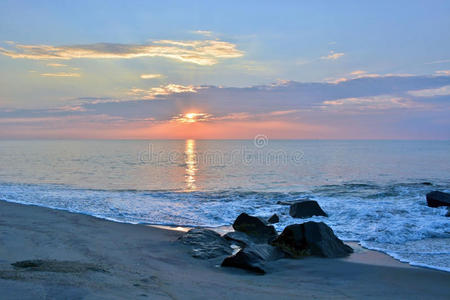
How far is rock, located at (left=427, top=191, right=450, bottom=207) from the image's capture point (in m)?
19.3

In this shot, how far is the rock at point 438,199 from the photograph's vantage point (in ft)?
63.4

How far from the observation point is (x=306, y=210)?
702 inches

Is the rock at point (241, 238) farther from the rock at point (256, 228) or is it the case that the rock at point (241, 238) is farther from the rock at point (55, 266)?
the rock at point (55, 266)

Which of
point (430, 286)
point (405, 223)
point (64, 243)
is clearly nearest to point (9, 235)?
point (64, 243)

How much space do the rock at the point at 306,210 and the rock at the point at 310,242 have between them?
5.93 m

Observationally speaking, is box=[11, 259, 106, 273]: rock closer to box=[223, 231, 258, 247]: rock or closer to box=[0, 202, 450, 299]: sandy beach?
box=[0, 202, 450, 299]: sandy beach

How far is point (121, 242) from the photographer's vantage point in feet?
38.2

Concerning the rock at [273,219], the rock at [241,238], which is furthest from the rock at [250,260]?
the rock at [273,219]

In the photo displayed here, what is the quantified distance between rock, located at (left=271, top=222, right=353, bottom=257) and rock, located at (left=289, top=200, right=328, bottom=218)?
5932 mm

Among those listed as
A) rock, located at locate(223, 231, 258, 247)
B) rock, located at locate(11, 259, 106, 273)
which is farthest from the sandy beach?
rock, located at locate(223, 231, 258, 247)

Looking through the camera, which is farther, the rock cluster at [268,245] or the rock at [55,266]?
the rock cluster at [268,245]

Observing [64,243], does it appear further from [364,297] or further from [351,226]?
[351,226]

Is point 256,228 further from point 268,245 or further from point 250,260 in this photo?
point 250,260

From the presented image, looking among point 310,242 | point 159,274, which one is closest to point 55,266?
point 159,274
